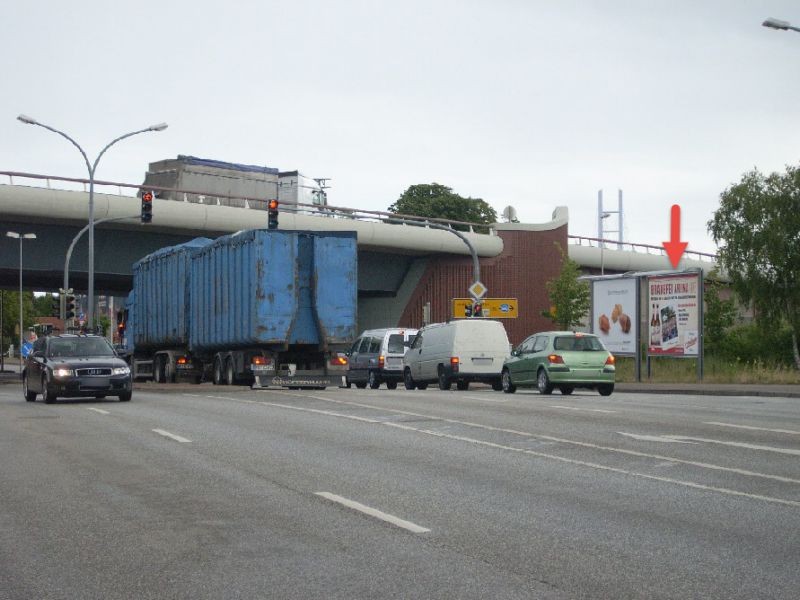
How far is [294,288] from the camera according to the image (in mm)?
30875

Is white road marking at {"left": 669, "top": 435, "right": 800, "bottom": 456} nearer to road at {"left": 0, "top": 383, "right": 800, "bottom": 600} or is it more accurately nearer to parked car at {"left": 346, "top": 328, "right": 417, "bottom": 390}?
road at {"left": 0, "top": 383, "right": 800, "bottom": 600}

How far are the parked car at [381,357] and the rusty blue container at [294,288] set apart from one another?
25.1 ft

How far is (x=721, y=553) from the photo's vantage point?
7.36m

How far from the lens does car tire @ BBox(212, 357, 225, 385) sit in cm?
3447

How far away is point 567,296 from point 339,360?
33.8m

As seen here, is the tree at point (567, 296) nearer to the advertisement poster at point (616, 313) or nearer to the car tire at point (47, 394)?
the advertisement poster at point (616, 313)

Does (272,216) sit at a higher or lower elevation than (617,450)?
higher

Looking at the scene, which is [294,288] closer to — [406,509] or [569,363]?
[569,363]

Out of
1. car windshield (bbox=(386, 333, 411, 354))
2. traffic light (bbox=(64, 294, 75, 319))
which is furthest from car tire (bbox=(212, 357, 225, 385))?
traffic light (bbox=(64, 294, 75, 319))

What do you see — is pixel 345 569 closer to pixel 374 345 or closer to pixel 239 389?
pixel 239 389

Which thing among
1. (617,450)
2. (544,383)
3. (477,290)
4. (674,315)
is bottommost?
(617,450)

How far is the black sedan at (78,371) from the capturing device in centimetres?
2495

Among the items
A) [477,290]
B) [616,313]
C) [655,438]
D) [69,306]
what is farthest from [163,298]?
[655,438]

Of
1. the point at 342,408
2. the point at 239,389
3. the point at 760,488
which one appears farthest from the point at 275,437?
the point at 239,389
